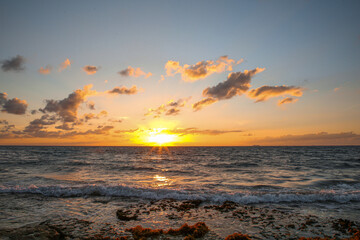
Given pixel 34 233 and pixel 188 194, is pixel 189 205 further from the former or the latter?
pixel 34 233

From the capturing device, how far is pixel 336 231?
7.66 meters

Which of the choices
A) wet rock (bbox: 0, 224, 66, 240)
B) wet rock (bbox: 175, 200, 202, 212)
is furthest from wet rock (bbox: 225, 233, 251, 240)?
wet rock (bbox: 0, 224, 66, 240)

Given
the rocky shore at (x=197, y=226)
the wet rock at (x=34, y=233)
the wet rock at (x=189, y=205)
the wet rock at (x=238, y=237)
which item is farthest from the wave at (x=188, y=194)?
the wet rock at (x=34, y=233)

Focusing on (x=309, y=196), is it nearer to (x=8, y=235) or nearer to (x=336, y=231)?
(x=336, y=231)

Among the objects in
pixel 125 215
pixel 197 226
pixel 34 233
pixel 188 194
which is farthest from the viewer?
pixel 188 194

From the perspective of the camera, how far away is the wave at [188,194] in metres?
12.5

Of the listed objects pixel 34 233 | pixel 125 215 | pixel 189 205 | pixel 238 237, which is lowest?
pixel 189 205

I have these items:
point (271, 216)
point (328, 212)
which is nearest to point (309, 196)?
point (328, 212)

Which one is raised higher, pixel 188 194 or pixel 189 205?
pixel 189 205

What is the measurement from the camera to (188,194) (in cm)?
1359

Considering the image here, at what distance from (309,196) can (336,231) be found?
5902 mm

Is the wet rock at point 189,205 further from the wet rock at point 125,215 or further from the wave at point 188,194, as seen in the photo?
the wet rock at point 125,215

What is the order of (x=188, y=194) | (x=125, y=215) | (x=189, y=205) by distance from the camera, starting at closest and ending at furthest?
(x=125, y=215) → (x=189, y=205) → (x=188, y=194)

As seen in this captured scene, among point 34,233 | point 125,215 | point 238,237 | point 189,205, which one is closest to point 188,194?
point 189,205
